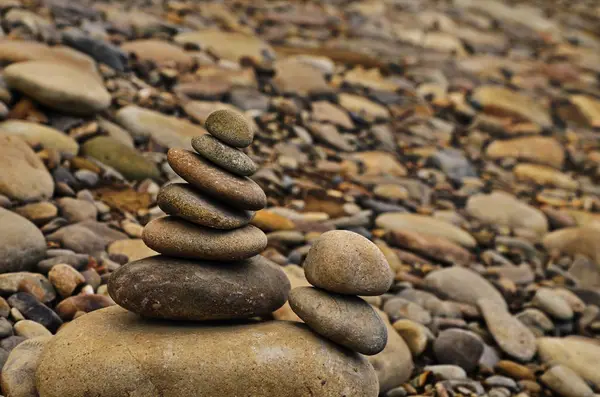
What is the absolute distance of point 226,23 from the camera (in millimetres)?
11047

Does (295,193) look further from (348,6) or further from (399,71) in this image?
(348,6)

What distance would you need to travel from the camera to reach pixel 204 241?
3182mm

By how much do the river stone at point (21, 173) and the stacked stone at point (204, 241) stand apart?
1831mm

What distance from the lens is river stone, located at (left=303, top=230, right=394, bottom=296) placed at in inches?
128

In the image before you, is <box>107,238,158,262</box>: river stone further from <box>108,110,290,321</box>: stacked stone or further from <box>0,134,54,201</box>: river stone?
<box>108,110,290,321</box>: stacked stone

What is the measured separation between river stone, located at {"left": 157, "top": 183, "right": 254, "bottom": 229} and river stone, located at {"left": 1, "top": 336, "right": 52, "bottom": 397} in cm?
95

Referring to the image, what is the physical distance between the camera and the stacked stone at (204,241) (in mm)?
3158

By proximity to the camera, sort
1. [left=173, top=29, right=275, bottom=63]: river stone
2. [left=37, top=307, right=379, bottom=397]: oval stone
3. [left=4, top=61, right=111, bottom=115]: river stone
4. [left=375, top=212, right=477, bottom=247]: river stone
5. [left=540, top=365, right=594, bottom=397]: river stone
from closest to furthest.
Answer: [left=37, top=307, right=379, bottom=397]: oval stone < [left=540, top=365, right=594, bottom=397]: river stone < [left=4, top=61, right=111, bottom=115]: river stone < [left=375, top=212, right=477, bottom=247]: river stone < [left=173, top=29, right=275, bottom=63]: river stone

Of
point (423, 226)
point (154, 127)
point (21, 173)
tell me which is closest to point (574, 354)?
point (423, 226)

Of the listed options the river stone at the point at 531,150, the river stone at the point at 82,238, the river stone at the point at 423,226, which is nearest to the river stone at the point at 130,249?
the river stone at the point at 82,238

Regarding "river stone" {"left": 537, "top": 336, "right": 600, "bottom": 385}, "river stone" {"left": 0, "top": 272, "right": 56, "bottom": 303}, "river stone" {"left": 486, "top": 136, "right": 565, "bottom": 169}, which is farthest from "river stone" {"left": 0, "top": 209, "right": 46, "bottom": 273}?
"river stone" {"left": 486, "top": 136, "right": 565, "bottom": 169}

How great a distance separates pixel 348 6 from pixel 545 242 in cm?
894

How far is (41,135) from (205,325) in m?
3.01

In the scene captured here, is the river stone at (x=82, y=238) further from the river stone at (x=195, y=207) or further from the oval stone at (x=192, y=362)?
the river stone at (x=195, y=207)
